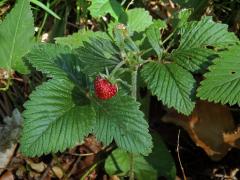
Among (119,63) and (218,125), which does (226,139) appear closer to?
(218,125)

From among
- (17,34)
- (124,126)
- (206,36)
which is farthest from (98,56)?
(17,34)

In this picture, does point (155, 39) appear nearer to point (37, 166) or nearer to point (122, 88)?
point (122, 88)

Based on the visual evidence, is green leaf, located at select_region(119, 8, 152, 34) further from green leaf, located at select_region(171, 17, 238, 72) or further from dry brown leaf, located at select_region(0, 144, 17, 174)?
dry brown leaf, located at select_region(0, 144, 17, 174)

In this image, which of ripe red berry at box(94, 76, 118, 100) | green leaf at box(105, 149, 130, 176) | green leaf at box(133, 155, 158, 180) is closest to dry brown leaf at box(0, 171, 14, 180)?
green leaf at box(105, 149, 130, 176)

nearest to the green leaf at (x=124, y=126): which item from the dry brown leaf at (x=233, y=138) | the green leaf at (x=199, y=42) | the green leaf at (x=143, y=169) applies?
the green leaf at (x=199, y=42)

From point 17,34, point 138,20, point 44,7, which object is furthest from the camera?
point 44,7

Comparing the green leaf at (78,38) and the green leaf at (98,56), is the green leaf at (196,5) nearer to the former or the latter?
the green leaf at (78,38)
